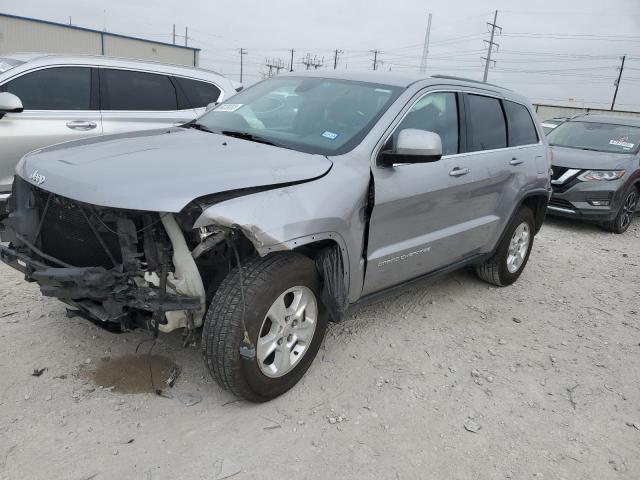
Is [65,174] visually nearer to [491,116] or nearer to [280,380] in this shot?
[280,380]

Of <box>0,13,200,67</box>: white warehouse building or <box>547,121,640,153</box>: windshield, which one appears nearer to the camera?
<box>547,121,640,153</box>: windshield

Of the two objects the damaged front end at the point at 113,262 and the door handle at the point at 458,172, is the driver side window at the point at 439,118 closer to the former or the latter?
the door handle at the point at 458,172

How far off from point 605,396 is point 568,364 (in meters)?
0.40

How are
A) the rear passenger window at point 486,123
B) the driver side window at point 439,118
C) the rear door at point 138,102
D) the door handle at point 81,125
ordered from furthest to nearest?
the rear door at point 138,102
the door handle at point 81,125
the rear passenger window at point 486,123
the driver side window at point 439,118

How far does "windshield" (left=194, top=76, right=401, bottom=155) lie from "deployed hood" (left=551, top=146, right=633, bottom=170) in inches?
218

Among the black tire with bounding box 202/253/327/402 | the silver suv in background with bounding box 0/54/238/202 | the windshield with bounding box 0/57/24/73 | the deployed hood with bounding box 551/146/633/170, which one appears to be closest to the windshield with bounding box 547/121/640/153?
the deployed hood with bounding box 551/146/633/170

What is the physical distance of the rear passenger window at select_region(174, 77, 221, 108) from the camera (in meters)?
6.20

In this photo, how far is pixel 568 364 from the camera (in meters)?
3.77

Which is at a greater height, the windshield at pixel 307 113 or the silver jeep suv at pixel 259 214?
the windshield at pixel 307 113

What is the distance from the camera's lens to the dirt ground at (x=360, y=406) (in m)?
2.53

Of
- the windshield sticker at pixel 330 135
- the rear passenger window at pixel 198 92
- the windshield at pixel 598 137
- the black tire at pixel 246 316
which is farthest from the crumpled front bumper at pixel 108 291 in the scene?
the windshield at pixel 598 137

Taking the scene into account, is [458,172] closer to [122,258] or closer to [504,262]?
[504,262]

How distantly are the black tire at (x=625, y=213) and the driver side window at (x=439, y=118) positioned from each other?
17.4 feet

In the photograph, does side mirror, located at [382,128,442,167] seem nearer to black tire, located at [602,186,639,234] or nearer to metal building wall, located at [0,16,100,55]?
black tire, located at [602,186,639,234]
